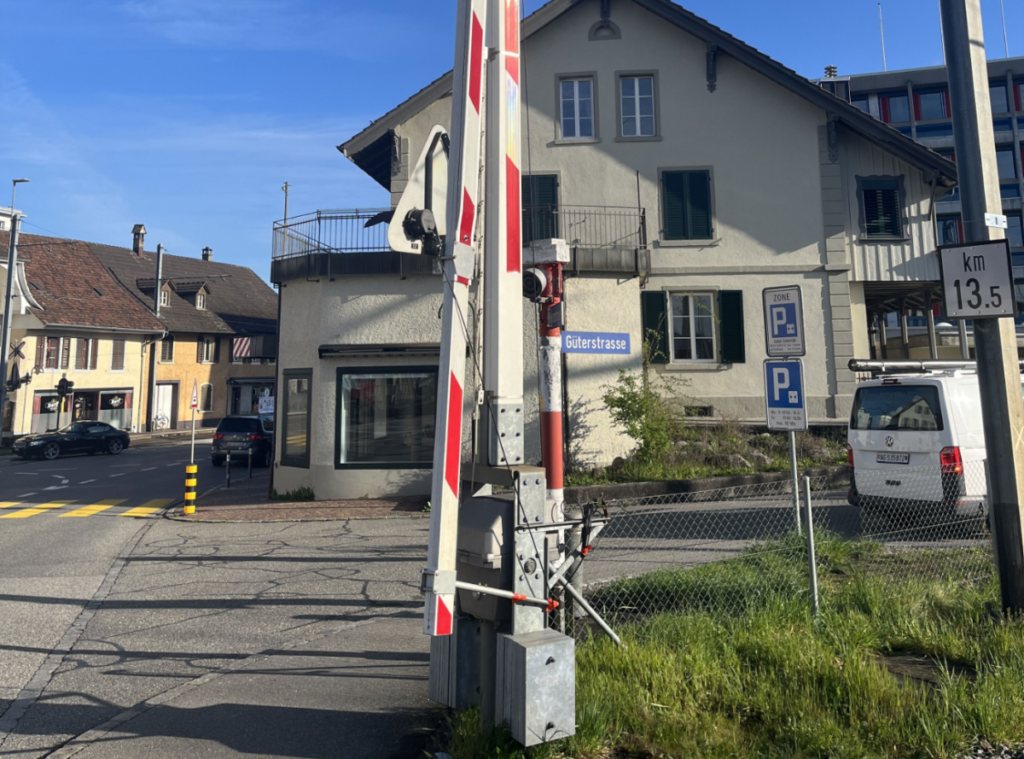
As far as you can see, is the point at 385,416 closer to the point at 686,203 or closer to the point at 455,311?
the point at 686,203

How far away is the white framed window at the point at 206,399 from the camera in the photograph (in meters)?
44.8

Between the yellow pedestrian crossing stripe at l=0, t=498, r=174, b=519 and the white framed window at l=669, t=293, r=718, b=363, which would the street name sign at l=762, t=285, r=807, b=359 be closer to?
the white framed window at l=669, t=293, r=718, b=363

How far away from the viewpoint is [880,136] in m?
18.7

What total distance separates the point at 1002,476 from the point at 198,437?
4003cm

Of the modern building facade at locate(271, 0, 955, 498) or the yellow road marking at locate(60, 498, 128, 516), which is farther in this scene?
the modern building facade at locate(271, 0, 955, 498)

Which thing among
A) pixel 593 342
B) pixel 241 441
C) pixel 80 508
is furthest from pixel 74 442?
pixel 593 342

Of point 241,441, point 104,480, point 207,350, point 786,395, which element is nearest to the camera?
point 786,395

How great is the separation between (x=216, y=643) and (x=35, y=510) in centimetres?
1131

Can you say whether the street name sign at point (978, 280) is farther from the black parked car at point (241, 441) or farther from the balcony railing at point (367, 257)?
the black parked car at point (241, 441)

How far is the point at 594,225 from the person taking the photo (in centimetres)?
1838

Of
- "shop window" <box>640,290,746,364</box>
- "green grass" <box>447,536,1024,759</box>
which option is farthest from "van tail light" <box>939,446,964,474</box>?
"shop window" <box>640,290,746,364</box>

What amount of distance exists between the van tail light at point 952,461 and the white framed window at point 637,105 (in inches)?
491

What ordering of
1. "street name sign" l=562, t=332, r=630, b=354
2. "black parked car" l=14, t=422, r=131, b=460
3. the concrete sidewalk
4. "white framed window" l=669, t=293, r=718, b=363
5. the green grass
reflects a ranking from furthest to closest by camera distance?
1. "black parked car" l=14, t=422, r=131, b=460
2. "white framed window" l=669, t=293, r=718, b=363
3. the concrete sidewalk
4. "street name sign" l=562, t=332, r=630, b=354
5. the green grass

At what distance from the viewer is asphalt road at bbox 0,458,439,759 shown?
14.7ft
